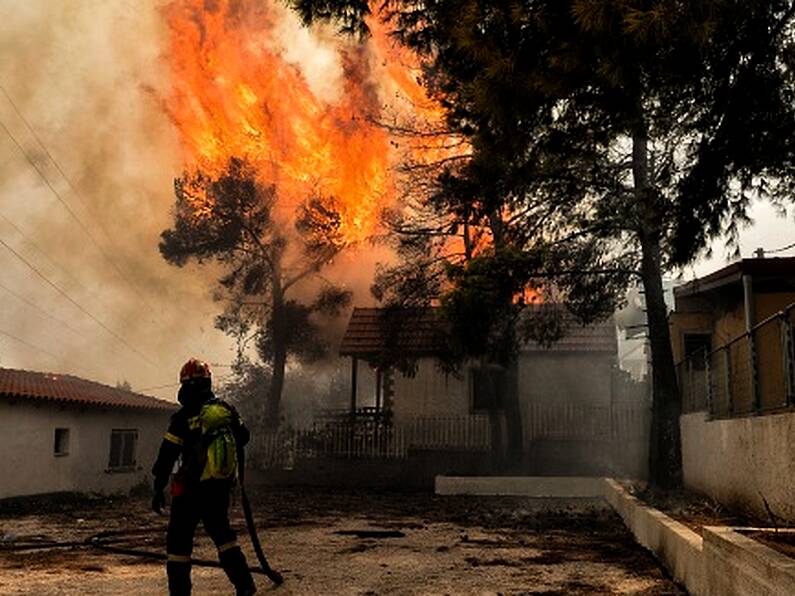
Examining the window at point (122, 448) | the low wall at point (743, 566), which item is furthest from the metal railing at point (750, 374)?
the window at point (122, 448)

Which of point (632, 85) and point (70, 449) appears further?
point (70, 449)

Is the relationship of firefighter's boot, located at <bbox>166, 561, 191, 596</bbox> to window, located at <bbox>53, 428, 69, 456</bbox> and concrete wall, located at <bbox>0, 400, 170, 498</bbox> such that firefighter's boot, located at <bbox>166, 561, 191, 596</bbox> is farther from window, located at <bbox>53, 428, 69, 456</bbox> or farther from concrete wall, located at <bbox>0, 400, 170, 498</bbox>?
window, located at <bbox>53, 428, 69, 456</bbox>

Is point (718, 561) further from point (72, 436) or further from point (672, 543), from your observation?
point (72, 436)

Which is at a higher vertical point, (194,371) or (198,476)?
(194,371)

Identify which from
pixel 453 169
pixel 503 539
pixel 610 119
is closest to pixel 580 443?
pixel 453 169

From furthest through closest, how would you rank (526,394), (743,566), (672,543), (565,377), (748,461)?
(526,394), (565,377), (748,461), (672,543), (743,566)

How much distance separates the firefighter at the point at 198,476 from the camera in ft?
18.8

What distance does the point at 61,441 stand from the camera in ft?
64.8

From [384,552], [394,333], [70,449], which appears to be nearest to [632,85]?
[384,552]

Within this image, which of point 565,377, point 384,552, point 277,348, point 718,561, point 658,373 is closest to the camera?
point 718,561

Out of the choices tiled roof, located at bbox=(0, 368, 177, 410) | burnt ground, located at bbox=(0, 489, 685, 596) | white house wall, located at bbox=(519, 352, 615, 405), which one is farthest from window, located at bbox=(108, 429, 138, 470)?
white house wall, located at bbox=(519, 352, 615, 405)

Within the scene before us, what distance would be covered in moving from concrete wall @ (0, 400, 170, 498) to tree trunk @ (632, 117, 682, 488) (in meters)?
14.0

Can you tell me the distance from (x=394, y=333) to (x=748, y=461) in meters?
15.7

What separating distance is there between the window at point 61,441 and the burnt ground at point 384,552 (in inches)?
136
